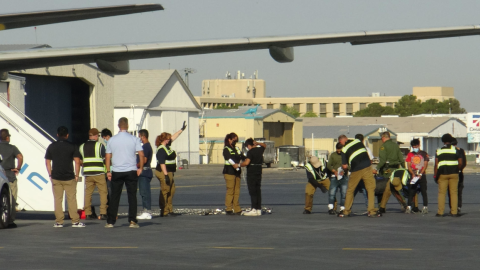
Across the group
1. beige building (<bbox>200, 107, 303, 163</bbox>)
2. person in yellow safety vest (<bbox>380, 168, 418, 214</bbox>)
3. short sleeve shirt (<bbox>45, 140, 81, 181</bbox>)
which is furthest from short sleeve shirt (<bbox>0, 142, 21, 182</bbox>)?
beige building (<bbox>200, 107, 303, 163</bbox>)

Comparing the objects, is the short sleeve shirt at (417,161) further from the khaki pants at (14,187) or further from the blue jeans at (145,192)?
the khaki pants at (14,187)

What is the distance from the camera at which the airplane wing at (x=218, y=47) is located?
14.0m

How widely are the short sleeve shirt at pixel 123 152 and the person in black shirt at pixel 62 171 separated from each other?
70cm

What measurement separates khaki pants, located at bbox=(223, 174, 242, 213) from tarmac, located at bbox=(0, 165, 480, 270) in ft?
1.73

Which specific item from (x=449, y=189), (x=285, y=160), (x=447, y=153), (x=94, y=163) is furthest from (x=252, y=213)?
(x=285, y=160)

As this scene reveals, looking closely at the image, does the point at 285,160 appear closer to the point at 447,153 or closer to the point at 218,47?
the point at 447,153

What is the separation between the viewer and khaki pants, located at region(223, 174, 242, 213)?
16.7 m

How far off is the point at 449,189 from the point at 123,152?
24.0 ft

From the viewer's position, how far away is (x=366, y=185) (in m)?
15.8

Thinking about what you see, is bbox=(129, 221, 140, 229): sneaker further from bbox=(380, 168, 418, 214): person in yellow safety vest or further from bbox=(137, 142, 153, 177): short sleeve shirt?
bbox=(380, 168, 418, 214): person in yellow safety vest

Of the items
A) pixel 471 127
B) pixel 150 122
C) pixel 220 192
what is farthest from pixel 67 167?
pixel 150 122

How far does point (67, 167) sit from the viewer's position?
13.5m

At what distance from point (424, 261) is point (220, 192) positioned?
17.0 meters

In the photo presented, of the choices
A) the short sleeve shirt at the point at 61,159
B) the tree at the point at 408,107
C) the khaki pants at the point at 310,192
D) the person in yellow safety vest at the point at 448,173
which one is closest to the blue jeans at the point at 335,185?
the khaki pants at the point at 310,192
